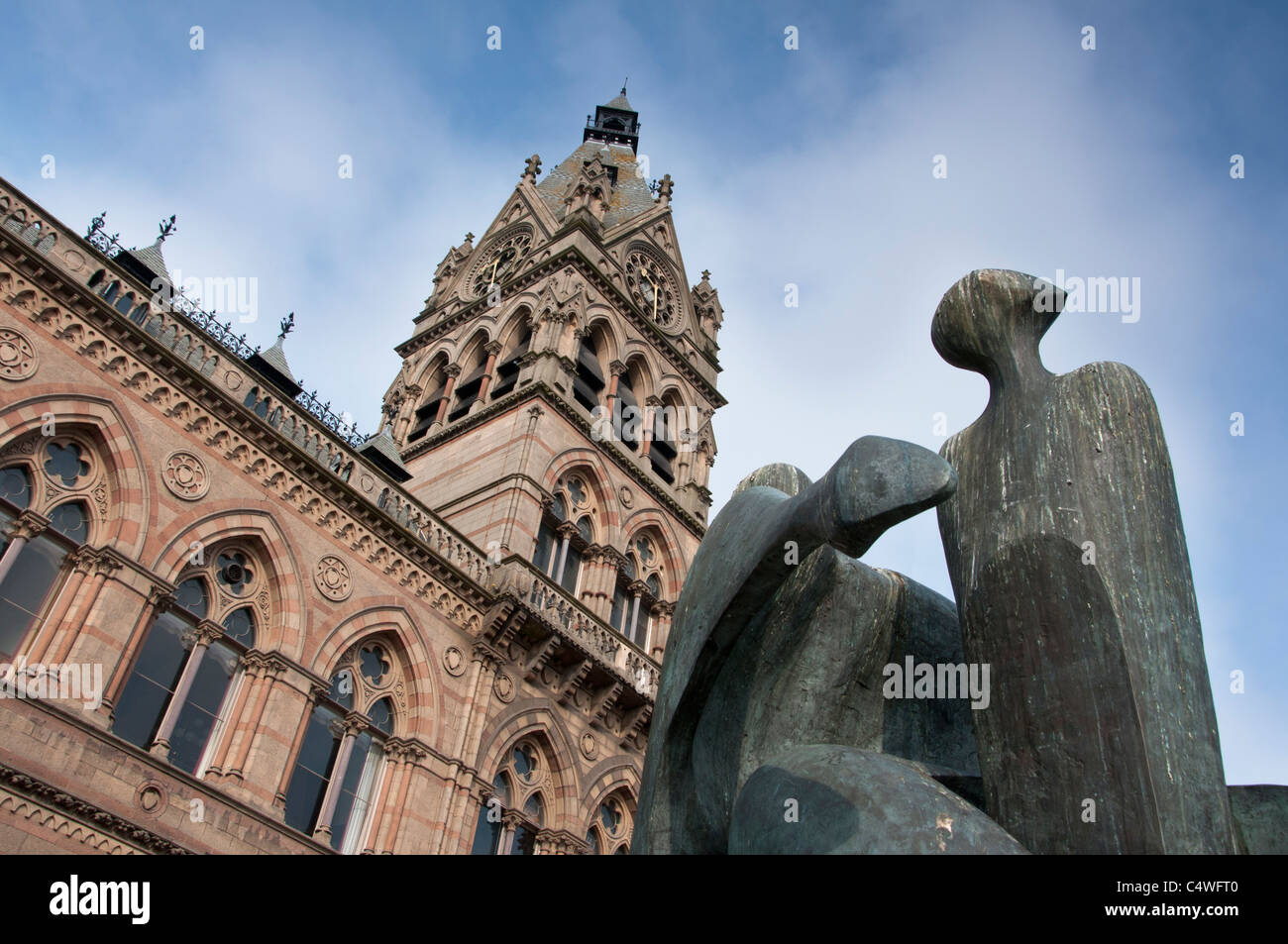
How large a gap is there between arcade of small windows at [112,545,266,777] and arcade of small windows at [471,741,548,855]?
4.87 metres

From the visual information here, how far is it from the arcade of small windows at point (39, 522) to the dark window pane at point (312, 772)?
13.6 ft

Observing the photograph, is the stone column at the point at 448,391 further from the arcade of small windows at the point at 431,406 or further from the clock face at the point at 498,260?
the clock face at the point at 498,260

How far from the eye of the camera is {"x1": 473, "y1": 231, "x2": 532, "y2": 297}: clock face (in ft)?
103

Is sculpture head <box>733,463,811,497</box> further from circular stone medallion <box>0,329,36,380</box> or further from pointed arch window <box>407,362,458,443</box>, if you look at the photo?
pointed arch window <box>407,362,458,443</box>

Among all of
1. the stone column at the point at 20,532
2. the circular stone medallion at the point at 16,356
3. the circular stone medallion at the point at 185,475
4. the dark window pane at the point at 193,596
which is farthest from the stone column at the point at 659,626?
the circular stone medallion at the point at 16,356

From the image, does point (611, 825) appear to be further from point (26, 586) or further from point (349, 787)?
point (26, 586)

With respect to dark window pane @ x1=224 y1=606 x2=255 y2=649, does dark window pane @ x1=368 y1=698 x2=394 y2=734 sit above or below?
below

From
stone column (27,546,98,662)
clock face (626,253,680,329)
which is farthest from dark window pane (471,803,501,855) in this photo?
clock face (626,253,680,329)

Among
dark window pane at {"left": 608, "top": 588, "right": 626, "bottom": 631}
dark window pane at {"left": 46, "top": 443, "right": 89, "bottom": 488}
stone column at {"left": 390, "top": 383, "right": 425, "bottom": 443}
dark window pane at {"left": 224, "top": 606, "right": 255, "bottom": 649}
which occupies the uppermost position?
stone column at {"left": 390, "top": 383, "right": 425, "bottom": 443}

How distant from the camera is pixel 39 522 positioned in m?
13.1

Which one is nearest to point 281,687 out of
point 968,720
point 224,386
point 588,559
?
point 224,386

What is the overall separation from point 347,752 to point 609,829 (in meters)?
6.24

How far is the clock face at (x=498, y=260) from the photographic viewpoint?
31.3 metres
